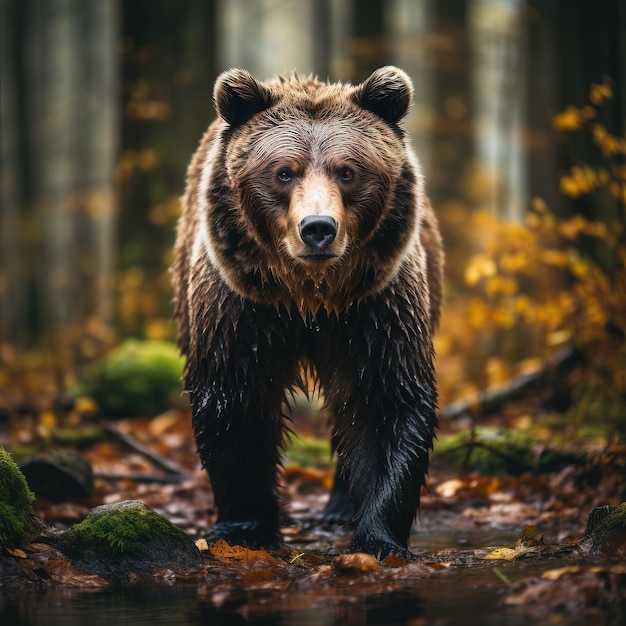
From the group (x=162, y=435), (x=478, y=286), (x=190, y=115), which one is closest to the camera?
(x=162, y=435)

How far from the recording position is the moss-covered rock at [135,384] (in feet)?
34.7

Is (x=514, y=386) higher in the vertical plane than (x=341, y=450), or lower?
lower

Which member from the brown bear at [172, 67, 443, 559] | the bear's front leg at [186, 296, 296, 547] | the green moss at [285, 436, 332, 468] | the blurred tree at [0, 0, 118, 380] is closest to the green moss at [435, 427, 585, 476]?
the green moss at [285, 436, 332, 468]

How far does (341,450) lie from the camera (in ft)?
19.7

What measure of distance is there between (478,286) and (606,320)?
36.9 ft

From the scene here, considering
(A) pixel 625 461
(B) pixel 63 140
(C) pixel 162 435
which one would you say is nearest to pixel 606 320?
(A) pixel 625 461

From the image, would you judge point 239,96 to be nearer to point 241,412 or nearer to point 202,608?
point 241,412

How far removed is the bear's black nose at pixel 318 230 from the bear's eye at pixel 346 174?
43 centimetres

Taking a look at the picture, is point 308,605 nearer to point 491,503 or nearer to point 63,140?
point 491,503

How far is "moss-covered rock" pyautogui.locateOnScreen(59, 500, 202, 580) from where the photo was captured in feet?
16.3

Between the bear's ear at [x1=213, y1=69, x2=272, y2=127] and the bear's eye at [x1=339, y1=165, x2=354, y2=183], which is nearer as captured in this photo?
the bear's eye at [x1=339, y1=165, x2=354, y2=183]

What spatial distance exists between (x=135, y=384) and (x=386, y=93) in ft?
18.9

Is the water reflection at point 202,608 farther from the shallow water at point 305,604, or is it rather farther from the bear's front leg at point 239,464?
the bear's front leg at point 239,464

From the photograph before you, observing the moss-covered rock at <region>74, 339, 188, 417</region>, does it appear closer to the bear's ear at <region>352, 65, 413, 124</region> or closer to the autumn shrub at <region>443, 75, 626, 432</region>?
the autumn shrub at <region>443, 75, 626, 432</region>
